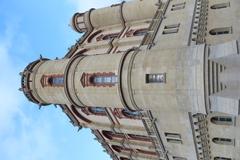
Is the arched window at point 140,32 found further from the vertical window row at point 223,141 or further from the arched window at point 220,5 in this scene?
the vertical window row at point 223,141

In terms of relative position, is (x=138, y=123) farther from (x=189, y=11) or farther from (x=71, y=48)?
(x=71, y=48)

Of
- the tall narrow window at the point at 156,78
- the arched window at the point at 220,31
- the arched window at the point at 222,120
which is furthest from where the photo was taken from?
the arched window at the point at 220,31

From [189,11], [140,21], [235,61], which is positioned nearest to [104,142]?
[140,21]

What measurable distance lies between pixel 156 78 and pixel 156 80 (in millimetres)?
108

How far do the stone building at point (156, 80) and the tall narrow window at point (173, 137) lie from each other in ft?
0.29

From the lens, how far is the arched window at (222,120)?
2872 centimetres

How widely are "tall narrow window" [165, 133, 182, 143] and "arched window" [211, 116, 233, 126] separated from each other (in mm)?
3146

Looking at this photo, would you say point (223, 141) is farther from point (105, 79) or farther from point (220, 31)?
point (105, 79)

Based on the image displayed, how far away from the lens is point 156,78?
27219mm

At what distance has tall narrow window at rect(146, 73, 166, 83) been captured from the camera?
26.8 meters

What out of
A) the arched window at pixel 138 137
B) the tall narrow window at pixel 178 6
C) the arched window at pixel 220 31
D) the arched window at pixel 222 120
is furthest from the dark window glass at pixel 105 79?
the tall narrow window at pixel 178 6

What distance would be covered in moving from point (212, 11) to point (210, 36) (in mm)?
2672

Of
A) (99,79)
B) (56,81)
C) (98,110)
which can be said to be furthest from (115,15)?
(99,79)

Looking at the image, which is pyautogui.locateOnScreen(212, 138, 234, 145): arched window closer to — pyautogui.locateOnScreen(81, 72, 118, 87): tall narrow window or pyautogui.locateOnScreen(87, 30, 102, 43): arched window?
pyautogui.locateOnScreen(81, 72, 118, 87): tall narrow window
